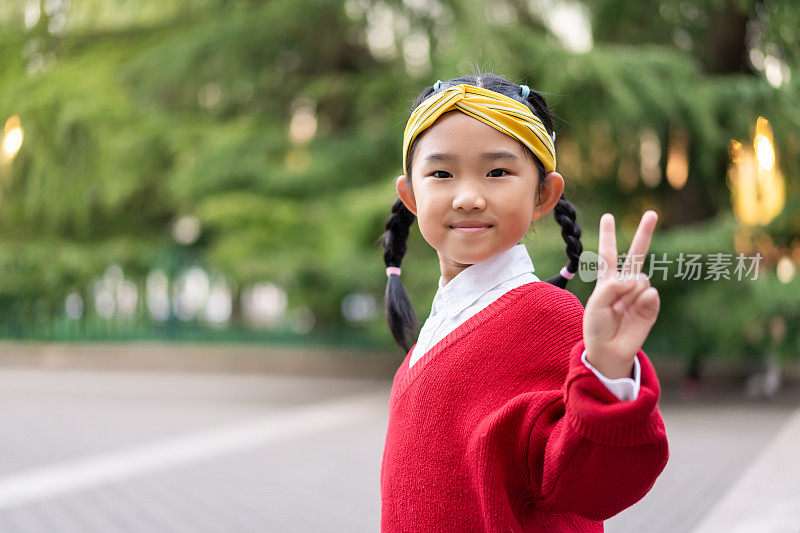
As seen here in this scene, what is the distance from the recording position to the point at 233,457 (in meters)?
6.81

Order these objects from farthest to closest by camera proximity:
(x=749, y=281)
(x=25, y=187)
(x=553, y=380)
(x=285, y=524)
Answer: (x=749, y=281) < (x=25, y=187) < (x=285, y=524) < (x=553, y=380)

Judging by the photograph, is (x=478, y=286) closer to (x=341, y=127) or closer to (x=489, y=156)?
(x=489, y=156)

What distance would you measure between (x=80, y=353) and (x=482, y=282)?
1393 centimetres

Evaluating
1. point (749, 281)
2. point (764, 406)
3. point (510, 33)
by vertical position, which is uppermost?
point (510, 33)

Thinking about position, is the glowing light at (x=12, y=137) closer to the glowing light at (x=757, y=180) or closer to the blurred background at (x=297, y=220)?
the blurred background at (x=297, y=220)

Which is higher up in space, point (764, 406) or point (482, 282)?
point (482, 282)

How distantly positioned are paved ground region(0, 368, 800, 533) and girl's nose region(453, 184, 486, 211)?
3.21m

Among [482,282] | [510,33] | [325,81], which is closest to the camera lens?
[482,282]

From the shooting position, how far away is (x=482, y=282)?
5.01 feet

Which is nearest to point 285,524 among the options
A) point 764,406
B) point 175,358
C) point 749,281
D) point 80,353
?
point 749,281

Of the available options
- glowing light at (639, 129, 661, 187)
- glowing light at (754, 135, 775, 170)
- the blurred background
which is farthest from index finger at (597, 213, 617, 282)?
glowing light at (639, 129, 661, 187)

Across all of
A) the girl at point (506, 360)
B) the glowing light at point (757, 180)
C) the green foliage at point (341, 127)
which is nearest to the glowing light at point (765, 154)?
the glowing light at point (757, 180)

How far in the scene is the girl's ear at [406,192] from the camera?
5.49 ft

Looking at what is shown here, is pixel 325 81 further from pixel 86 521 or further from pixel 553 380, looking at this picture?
pixel 553 380
